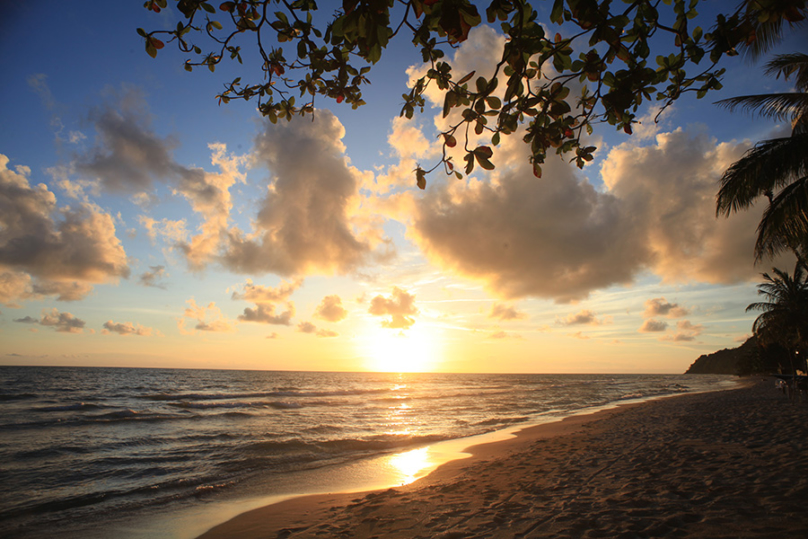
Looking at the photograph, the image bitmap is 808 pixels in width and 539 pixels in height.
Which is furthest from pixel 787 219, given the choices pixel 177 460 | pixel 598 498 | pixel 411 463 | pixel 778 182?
pixel 177 460

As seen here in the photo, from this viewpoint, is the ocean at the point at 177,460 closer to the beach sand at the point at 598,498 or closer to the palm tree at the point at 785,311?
the beach sand at the point at 598,498

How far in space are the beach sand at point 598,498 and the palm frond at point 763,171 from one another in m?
5.75

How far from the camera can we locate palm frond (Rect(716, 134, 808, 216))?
849 cm

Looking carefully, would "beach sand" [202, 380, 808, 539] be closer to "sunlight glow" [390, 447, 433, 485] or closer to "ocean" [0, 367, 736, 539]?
"sunlight glow" [390, 447, 433, 485]

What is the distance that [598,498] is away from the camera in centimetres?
539

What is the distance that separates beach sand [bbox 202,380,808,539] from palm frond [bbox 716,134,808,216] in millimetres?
5745

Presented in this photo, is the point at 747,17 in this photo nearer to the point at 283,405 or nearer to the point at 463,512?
the point at 463,512

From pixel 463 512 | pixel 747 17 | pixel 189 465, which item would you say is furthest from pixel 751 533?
pixel 189 465

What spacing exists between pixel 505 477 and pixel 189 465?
8.93 metres

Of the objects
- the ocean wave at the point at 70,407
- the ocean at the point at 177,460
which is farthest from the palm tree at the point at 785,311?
the ocean wave at the point at 70,407

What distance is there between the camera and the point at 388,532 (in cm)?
529

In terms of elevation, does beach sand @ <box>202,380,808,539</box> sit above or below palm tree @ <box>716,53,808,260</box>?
below

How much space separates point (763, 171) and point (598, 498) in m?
8.84

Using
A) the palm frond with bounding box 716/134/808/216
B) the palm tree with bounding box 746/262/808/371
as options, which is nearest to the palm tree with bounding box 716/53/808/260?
the palm frond with bounding box 716/134/808/216
